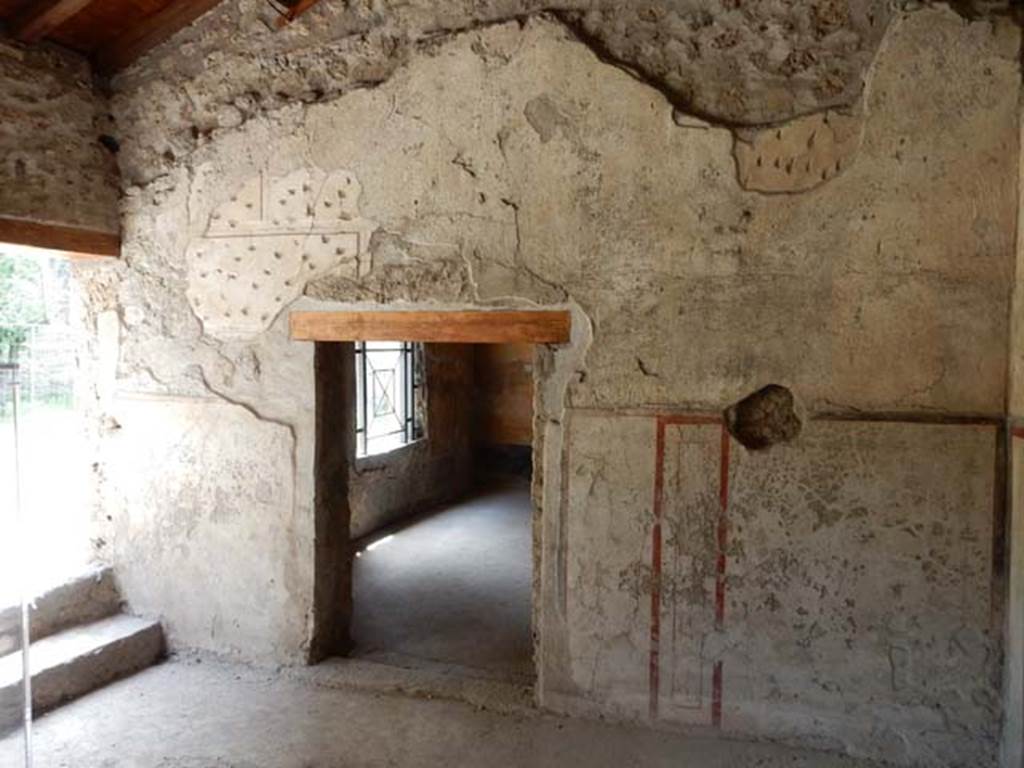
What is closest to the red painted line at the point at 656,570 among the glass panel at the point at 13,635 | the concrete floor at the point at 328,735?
the concrete floor at the point at 328,735

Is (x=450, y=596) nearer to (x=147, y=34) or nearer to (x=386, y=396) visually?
(x=386, y=396)

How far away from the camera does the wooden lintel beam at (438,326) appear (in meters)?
2.95

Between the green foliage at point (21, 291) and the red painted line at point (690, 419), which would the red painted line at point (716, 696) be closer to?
the red painted line at point (690, 419)

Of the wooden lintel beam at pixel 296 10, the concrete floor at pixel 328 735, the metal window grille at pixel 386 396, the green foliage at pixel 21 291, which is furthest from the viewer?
the green foliage at pixel 21 291

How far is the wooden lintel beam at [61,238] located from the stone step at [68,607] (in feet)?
5.17

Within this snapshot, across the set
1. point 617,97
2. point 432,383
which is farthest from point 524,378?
point 617,97

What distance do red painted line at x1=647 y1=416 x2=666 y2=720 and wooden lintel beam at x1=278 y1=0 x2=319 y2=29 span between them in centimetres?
237

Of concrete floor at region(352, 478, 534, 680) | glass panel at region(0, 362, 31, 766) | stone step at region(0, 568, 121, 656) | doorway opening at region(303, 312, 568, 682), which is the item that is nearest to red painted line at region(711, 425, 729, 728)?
doorway opening at region(303, 312, 568, 682)

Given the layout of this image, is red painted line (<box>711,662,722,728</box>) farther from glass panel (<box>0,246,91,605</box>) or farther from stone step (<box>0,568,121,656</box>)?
stone step (<box>0,568,121,656</box>)

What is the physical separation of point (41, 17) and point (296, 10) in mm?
1070

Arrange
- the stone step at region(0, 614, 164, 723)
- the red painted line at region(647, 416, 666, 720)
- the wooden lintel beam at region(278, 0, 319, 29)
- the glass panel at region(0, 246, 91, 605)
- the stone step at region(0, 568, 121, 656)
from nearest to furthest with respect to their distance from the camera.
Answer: the red painted line at region(647, 416, 666, 720), the stone step at region(0, 614, 164, 723), the stone step at region(0, 568, 121, 656), the wooden lintel beam at region(278, 0, 319, 29), the glass panel at region(0, 246, 91, 605)

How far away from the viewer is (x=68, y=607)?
355 centimetres

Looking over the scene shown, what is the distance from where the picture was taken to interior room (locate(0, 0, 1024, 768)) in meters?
2.59

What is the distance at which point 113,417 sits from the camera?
12.3 feet
